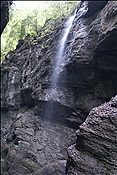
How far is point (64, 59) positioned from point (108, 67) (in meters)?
3.19

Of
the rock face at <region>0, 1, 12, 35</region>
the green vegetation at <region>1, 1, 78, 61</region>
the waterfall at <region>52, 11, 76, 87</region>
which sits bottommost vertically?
the waterfall at <region>52, 11, 76, 87</region>

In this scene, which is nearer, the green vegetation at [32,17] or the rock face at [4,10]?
the rock face at [4,10]

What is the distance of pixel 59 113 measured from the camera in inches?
485

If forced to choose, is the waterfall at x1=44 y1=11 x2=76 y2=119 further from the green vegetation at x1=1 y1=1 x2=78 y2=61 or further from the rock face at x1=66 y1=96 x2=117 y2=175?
the green vegetation at x1=1 y1=1 x2=78 y2=61

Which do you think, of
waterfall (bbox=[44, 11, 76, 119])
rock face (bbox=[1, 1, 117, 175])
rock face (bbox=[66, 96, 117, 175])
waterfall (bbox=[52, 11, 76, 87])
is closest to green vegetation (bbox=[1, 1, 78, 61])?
rock face (bbox=[1, 1, 117, 175])

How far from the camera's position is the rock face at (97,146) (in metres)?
5.22

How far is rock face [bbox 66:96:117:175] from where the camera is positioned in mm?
5223

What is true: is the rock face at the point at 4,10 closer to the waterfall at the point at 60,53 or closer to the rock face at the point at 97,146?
the waterfall at the point at 60,53

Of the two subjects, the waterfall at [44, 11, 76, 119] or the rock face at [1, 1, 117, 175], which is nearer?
the rock face at [1, 1, 117, 175]

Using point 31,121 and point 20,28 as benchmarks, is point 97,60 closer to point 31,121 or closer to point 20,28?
point 31,121

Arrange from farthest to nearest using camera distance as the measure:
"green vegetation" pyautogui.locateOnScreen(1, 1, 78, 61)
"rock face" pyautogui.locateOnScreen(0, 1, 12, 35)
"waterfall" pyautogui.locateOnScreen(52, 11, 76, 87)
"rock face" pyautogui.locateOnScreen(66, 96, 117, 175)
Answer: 1. "green vegetation" pyautogui.locateOnScreen(1, 1, 78, 61)
2. "rock face" pyautogui.locateOnScreen(0, 1, 12, 35)
3. "waterfall" pyautogui.locateOnScreen(52, 11, 76, 87)
4. "rock face" pyautogui.locateOnScreen(66, 96, 117, 175)

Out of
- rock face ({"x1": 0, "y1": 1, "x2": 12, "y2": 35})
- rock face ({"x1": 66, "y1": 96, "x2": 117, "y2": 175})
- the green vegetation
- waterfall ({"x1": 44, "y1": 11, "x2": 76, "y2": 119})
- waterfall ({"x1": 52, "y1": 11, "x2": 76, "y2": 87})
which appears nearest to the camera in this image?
rock face ({"x1": 66, "y1": 96, "x2": 117, "y2": 175})

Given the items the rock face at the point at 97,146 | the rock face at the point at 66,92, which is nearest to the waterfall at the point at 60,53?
the rock face at the point at 66,92

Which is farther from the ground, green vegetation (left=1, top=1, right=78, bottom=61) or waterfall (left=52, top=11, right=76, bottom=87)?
green vegetation (left=1, top=1, right=78, bottom=61)
